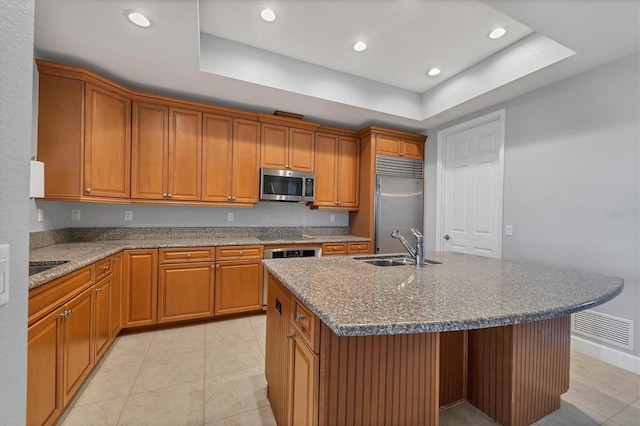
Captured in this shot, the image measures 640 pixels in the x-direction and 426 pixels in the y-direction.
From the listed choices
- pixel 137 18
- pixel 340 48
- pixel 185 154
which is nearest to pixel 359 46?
pixel 340 48

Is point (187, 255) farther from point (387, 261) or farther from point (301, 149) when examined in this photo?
point (387, 261)

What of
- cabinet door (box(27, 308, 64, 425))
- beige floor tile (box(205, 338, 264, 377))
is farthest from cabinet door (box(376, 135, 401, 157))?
cabinet door (box(27, 308, 64, 425))

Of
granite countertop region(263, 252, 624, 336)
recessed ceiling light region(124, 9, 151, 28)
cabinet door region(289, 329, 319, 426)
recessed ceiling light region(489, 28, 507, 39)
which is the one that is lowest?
cabinet door region(289, 329, 319, 426)

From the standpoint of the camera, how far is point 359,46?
2.66 metres

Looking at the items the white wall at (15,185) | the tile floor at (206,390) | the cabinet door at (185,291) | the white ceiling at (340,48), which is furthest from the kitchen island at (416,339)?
the white ceiling at (340,48)

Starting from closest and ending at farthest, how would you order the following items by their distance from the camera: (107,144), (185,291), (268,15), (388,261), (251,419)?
(251,419)
(388,261)
(268,15)
(107,144)
(185,291)

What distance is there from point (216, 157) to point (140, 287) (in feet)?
5.09

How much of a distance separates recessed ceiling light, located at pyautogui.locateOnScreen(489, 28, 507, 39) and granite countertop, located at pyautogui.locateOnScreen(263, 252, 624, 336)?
6.66 ft

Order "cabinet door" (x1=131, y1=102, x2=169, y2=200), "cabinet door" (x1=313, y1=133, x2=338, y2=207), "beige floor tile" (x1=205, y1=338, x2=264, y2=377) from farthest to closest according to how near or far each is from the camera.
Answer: "cabinet door" (x1=313, y1=133, x2=338, y2=207), "cabinet door" (x1=131, y1=102, x2=169, y2=200), "beige floor tile" (x1=205, y1=338, x2=264, y2=377)

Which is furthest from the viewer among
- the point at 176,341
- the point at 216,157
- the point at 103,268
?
the point at 216,157

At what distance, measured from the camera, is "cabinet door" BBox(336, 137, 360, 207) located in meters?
3.94

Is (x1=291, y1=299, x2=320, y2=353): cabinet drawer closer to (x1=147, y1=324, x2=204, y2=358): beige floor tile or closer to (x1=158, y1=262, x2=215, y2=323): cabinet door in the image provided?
(x1=147, y1=324, x2=204, y2=358): beige floor tile

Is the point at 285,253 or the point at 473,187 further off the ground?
the point at 473,187

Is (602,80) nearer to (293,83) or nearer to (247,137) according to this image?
(293,83)
